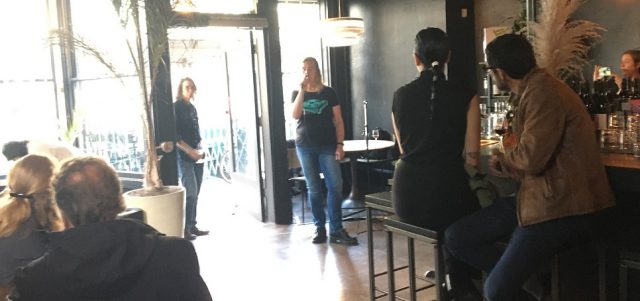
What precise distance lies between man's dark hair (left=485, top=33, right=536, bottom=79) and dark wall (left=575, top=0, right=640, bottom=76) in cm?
367

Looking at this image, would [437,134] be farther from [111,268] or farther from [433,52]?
[111,268]

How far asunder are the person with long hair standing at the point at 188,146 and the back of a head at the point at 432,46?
3.36 metres

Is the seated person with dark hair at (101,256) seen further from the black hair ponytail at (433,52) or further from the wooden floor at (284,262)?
the wooden floor at (284,262)

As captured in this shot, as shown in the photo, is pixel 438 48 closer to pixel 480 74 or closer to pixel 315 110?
pixel 315 110

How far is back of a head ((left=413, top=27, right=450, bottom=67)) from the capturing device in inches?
103

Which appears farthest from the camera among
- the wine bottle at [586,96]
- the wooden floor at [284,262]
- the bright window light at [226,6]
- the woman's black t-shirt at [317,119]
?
the bright window light at [226,6]

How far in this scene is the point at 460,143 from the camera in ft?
8.68

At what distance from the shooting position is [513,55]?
7.71ft

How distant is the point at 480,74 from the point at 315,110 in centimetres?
206

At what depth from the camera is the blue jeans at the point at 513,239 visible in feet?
7.59

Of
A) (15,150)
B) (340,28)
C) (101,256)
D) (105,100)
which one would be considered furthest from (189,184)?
(101,256)

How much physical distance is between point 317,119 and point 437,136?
2.55m

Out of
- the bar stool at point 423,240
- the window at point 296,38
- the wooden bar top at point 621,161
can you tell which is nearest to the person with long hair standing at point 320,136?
the window at point 296,38

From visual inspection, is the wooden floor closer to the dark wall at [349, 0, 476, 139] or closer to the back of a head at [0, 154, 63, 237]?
the dark wall at [349, 0, 476, 139]
